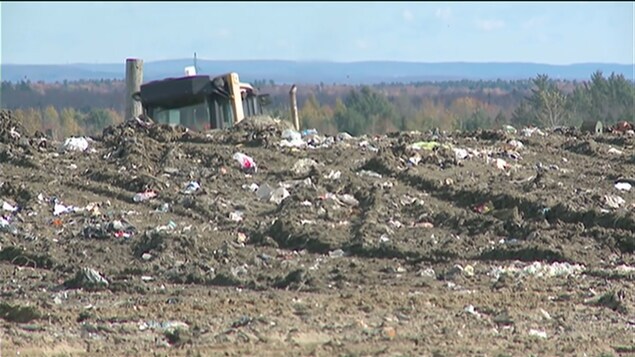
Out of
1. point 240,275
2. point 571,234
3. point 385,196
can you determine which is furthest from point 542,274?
point 385,196

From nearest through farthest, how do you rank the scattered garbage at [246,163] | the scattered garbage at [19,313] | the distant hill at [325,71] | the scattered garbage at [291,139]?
the scattered garbage at [19,313]
the scattered garbage at [246,163]
the scattered garbage at [291,139]
the distant hill at [325,71]

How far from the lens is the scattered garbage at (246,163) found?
14452mm

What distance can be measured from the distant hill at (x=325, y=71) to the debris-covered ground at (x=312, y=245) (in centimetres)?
770

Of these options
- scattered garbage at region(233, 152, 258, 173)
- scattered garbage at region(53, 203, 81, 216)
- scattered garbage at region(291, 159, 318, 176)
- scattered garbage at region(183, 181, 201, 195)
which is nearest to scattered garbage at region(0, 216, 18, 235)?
scattered garbage at region(53, 203, 81, 216)

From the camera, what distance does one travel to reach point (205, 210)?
12.1m

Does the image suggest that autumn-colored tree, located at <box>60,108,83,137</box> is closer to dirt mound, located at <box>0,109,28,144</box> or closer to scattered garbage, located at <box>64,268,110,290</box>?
dirt mound, located at <box>0,109,28,144</box>

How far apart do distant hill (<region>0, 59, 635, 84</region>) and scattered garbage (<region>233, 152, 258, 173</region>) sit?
734cm

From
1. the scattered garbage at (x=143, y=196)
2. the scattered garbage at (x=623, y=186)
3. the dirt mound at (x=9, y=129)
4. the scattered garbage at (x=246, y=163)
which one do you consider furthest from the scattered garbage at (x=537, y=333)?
the dirt mound at (x=9, y=129)

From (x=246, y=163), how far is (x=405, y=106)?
1475 inches

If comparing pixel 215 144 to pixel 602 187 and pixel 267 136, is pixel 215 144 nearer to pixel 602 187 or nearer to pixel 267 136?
pixel 267 136

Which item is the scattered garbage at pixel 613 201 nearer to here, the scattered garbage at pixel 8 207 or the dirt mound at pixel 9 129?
the scattered garbage at pixel 8 207

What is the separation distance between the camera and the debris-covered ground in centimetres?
751

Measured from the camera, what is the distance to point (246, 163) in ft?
47.9

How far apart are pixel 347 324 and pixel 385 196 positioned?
491 cm
